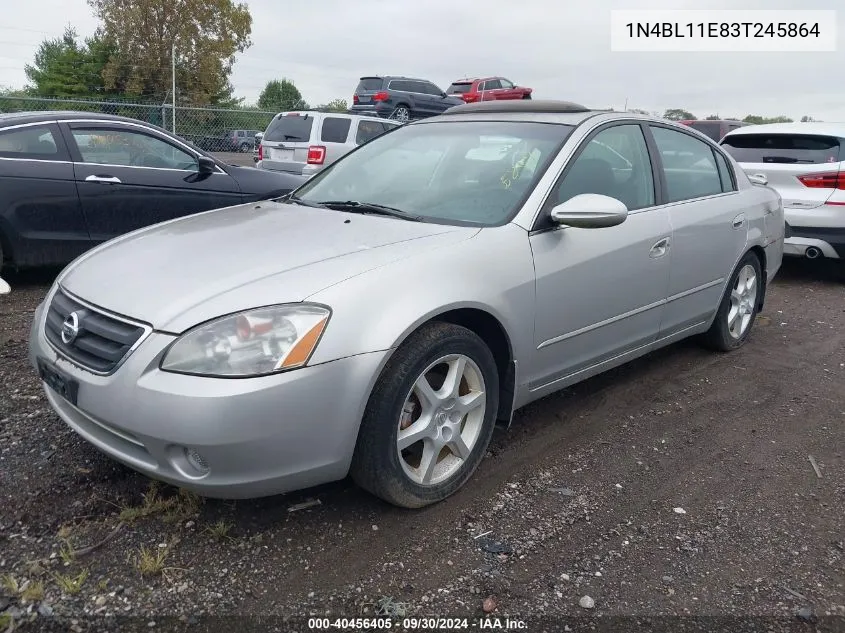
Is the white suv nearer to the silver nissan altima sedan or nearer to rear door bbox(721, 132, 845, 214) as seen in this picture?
rear door bbox(721, 132, 845, 214)

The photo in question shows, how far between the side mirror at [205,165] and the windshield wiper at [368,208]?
3.45 metres

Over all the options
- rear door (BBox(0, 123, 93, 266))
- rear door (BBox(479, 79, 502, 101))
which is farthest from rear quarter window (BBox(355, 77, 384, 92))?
rear door (BBox(0, 123, 93, 266))

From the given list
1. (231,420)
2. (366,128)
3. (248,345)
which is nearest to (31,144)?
(248,345)

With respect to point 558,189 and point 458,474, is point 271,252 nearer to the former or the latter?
point 458,474

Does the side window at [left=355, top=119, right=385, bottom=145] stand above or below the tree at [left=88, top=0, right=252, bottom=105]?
below

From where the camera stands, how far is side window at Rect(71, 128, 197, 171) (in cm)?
Answer: 614

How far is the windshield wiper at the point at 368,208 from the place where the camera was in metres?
3.25

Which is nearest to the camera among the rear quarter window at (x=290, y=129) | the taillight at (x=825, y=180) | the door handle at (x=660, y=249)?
the door handle at (x=660, y=249)

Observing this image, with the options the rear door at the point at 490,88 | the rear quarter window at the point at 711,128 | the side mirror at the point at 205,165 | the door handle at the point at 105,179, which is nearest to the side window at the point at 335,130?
the side mirror at the point at 205,165

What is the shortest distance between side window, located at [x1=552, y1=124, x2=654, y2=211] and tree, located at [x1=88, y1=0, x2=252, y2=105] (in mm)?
33690

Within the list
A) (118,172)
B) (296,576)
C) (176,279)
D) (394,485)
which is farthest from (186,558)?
(118,172)

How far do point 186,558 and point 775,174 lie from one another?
6.79 meters

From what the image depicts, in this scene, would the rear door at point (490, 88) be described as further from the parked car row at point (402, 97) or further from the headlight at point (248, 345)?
the headlight at point (248, 345)

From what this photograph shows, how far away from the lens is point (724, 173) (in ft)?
15.5
